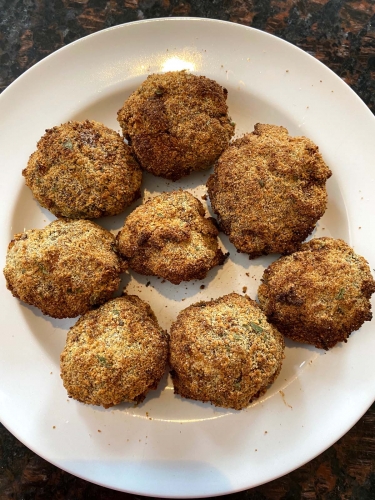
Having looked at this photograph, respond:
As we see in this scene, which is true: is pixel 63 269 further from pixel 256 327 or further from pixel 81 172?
pixel 256 327

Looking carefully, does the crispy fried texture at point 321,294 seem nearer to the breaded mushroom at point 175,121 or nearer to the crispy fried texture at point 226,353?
the crispy fried texture at point 226,353

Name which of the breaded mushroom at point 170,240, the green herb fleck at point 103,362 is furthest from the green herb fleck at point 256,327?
the green herb fleck at point 103,362

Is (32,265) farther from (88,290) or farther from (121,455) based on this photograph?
(121,455)

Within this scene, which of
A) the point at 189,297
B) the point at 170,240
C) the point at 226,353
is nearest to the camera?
the point at 226,353

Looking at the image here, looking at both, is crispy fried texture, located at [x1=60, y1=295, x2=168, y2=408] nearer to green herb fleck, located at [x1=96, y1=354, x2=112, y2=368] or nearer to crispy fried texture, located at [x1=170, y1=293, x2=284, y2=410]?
green herb fleck, located at [x1=96, y1=354, x2=112, y2=368]

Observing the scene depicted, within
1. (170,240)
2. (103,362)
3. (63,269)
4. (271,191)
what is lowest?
(103,362)

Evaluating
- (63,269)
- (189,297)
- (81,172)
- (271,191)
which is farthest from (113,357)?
(271,191)

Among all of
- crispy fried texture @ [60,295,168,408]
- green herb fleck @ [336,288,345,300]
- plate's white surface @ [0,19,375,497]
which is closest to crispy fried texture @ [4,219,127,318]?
crispy fried texture @ [60,295,168,408]
